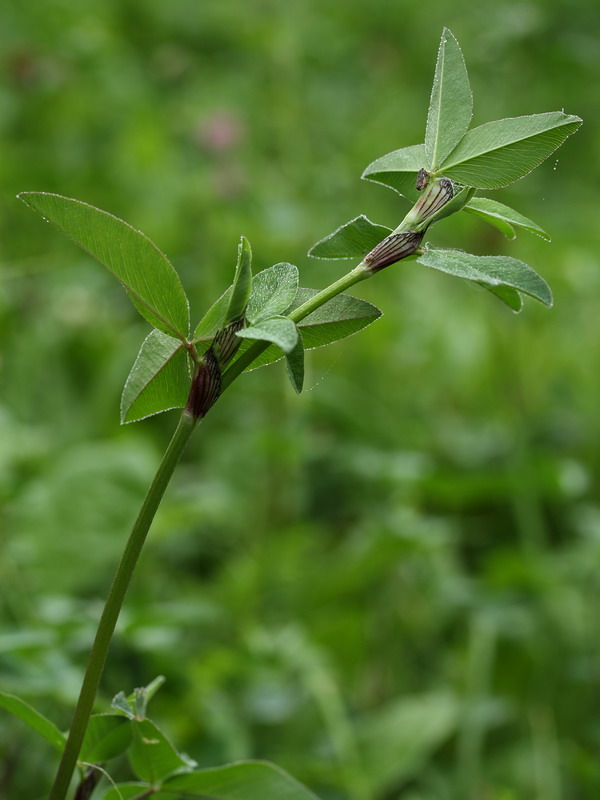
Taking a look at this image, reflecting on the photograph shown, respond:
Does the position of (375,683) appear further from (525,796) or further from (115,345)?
(115,345)

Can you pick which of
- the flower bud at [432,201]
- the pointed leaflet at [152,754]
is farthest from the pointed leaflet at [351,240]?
the pointed leaflet at [152,754]

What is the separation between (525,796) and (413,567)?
11.0 inches

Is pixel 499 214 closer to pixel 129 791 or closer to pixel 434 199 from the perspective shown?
pixel 434 199

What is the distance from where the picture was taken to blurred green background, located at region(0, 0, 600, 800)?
0.88m

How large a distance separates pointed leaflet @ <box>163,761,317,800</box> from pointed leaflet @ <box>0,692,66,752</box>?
0.04 m

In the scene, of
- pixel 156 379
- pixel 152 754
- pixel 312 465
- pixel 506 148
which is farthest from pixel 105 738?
pixel 312 465

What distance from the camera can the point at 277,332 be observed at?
0.86ft

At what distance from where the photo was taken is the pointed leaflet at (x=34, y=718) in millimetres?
331

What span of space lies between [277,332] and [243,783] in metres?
0.18

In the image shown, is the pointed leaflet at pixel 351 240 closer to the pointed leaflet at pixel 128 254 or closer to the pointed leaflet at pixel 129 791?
the pointed leaflet at pixel 128 254

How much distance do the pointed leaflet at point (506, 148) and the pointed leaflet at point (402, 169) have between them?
1cm

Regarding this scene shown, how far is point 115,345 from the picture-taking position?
149 cm

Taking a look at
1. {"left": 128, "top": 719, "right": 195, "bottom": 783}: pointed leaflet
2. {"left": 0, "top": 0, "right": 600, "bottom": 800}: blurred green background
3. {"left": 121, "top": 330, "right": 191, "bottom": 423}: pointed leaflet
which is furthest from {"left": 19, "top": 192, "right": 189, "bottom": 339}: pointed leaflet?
{"left": 0, "top": 0, "right": 600, "bottom": 800}: blurred green background

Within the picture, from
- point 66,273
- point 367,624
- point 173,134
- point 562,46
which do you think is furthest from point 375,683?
point 173,134
